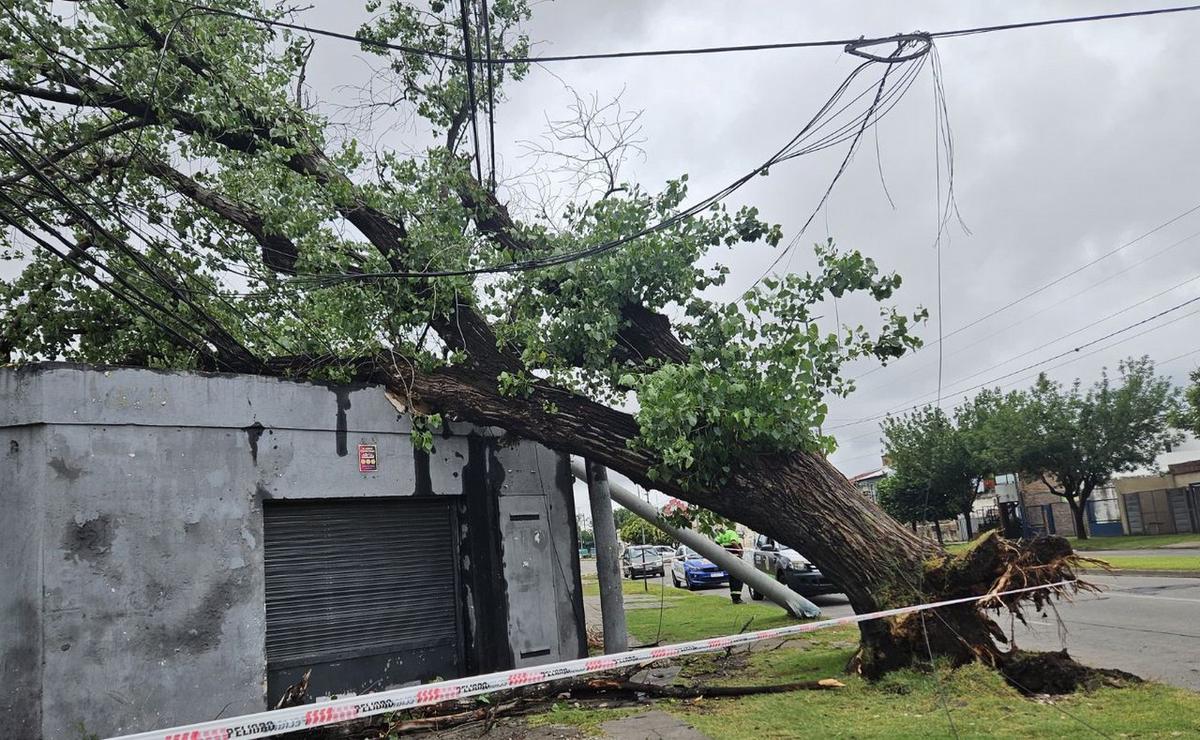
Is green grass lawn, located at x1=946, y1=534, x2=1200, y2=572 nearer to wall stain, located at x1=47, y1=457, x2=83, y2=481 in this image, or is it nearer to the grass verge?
the grass verge

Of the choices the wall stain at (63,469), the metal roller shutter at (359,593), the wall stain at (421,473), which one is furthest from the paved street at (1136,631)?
the wall stain at (63,469)

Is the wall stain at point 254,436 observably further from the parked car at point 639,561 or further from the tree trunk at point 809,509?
the parked car at point 639,561

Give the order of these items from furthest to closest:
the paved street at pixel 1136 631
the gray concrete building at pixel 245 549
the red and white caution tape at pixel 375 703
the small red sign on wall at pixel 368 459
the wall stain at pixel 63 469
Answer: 1. the small red sign on wall at pixel 368 459
2. the paved street at pixel 1136 631
3. the wall stain at pixel 63 469
4. the gray concrete building at pixel 245 549
5. the red and white caution tape at pixel 375 703

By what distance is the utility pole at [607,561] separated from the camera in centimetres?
1111

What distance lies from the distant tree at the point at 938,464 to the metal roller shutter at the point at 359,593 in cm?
3419

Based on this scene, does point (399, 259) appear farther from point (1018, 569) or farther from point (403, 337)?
point (1018, 569)

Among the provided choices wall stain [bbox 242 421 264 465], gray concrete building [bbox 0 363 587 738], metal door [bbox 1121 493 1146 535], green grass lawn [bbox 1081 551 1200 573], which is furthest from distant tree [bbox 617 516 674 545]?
metal door [bbox 1121 493 1146 535]

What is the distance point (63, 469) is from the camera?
7320mm

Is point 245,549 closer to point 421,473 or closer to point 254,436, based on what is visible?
point 254,436

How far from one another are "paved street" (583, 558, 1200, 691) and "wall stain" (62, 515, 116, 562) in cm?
855

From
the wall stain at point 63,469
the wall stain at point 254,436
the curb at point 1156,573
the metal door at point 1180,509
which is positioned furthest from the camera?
the metal door at point 1180,509

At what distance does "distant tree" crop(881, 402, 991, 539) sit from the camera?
131 feet

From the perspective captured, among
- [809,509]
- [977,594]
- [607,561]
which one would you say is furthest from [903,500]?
[977,594]

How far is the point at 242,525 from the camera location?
8.14 meters
